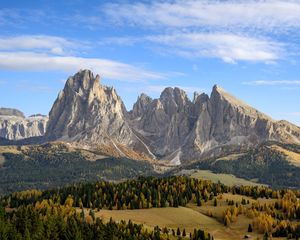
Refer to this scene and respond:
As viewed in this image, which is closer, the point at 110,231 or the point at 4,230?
the point at 4,230

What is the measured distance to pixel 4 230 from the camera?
586 ft

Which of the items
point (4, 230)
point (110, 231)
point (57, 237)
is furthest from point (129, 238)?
point (4, 230)

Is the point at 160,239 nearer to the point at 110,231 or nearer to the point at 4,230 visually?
the point at 110,231

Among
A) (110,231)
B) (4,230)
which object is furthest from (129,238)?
(4,230)

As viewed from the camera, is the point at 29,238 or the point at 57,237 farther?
the point at 57,237

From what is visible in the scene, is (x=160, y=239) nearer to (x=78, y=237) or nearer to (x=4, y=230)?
(x=78, y=237)

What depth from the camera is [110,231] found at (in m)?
199

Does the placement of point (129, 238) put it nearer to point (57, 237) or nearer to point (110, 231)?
point (110, 231)

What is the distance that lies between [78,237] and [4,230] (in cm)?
2720

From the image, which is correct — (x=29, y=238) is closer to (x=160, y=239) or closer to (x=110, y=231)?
(x=110, y=231)

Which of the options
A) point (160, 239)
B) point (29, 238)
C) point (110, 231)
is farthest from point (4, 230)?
point (160, 239)

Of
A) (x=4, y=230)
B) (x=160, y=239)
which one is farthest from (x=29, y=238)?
(x=160, y=239)

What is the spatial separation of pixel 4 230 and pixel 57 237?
A: 24135 mm

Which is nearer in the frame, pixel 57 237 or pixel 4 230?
pixel 4 230
